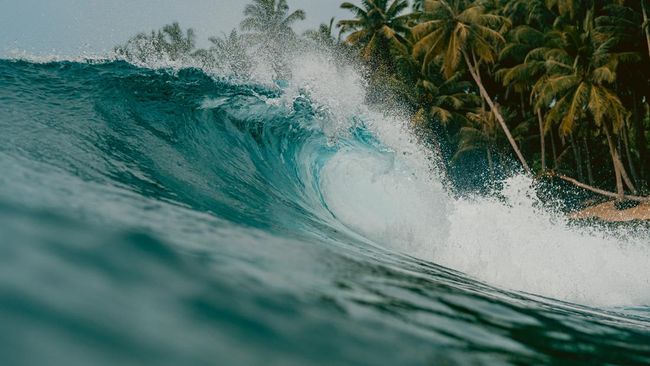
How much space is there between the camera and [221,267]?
61.3 inches

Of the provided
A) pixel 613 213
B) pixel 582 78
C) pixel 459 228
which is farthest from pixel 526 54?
pixel 459 228

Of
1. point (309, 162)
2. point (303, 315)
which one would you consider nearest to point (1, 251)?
point (303, 315)

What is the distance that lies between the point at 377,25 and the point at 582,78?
11718 millimetres

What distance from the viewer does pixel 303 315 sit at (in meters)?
1.39

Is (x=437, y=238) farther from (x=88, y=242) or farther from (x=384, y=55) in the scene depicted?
(x=384, y=55)

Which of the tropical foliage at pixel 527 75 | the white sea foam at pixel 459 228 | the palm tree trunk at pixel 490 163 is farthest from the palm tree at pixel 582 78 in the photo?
the white sea foam at pixel 459 228

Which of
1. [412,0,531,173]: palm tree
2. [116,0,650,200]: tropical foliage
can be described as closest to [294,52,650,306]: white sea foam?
[116,0,650,200]: tropical foliage

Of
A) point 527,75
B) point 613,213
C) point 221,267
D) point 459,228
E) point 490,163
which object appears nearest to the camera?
point 221,267

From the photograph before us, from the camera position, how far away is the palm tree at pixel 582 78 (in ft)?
54.4

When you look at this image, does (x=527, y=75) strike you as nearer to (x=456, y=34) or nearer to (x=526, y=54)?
(x=526, y=54)

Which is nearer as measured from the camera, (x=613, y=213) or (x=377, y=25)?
(x=613, y=213)

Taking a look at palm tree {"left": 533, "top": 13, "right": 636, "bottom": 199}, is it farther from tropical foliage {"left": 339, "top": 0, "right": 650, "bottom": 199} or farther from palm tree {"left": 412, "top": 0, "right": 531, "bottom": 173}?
palm tree {"left": 412, "top": 0, "right": 531, "bottom": 173}

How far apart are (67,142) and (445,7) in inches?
769

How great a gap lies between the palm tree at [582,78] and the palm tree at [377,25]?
921 cm
